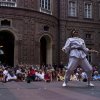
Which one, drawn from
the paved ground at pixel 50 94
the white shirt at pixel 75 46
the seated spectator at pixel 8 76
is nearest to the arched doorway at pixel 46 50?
the seated spectator at pixel 8 76

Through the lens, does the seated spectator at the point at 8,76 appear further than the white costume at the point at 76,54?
Yes

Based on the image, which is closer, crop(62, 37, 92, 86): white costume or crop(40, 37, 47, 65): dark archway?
crop(62, 37, 92, 86): white costume

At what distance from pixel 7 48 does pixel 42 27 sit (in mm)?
4675

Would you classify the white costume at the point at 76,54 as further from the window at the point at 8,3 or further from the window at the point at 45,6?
the window at the point at 45,6

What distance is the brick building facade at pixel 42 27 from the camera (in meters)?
36.9

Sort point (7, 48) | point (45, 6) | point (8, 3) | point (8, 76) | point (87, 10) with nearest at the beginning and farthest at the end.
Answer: point (8, 76) < point (8, 3) < point (45, 6) < point (7, 48) < point (87, 10)

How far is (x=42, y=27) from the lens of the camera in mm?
39125

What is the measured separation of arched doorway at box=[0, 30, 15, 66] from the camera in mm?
40125

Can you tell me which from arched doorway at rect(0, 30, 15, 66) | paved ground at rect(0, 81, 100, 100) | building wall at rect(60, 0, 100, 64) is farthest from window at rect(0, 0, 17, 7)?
paved ground at rect(0, 81, 100, 100)

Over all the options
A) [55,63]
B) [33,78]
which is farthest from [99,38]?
[33,78]

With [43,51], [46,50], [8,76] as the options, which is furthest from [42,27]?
[8,76]

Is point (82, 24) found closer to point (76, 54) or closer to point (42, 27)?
point (42, 27)

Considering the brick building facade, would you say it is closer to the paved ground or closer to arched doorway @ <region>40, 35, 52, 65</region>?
arched doorway @ <region>40, 35, 52, 65</region>

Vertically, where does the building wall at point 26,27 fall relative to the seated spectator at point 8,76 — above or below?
above
